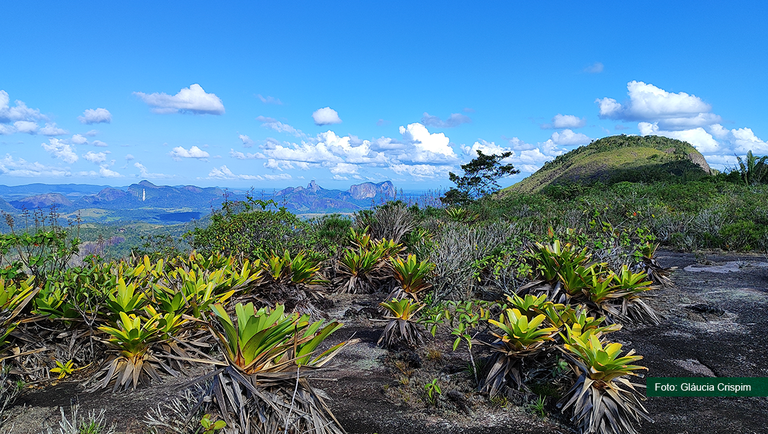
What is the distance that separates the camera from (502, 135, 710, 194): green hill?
3131 centimetres

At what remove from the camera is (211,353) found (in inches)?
162

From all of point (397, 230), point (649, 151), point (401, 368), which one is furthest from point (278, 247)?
point (649, 151)

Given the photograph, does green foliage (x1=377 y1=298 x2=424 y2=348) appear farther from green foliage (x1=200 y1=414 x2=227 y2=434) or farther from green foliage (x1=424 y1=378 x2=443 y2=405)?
green foliage (x1=200 y1=414 x2=227 y2=434)

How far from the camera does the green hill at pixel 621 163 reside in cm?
3131

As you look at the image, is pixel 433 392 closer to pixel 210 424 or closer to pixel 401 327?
pixel 401 327

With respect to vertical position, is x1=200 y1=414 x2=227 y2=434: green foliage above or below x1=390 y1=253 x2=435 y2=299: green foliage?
below

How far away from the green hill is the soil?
88.1ft

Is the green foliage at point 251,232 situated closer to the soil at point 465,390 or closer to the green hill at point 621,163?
the soil at point 465,390

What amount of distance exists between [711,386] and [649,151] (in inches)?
1855

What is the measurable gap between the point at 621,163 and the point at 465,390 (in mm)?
42943

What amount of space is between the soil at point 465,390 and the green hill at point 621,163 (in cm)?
2684

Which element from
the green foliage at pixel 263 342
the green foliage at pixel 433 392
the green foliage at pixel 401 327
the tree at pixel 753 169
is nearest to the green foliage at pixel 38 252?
the green foliage at pixel 263 342

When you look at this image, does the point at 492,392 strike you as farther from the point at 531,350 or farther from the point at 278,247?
the point at 278,247

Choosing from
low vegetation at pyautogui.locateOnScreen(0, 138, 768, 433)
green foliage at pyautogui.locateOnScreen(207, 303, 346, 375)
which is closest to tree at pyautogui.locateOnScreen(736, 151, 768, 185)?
low vegetation at pyautogui.locateOnScreen(0, 138, 768, 433)
